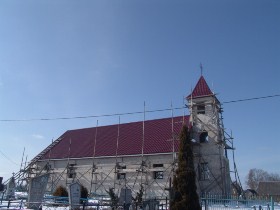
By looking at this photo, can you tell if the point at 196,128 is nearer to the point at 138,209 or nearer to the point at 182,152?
the point at 182,152

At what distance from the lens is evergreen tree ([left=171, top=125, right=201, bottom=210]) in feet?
66.8

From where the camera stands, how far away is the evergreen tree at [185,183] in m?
20.4

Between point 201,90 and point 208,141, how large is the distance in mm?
6062

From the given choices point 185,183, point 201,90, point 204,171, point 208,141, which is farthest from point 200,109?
point 185,183

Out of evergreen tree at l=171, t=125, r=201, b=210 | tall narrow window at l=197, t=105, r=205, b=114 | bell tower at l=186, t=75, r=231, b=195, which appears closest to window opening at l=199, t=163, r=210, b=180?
bell tower at l=186, t=75, r=231, b=195

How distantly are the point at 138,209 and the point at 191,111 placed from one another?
16.2 metres

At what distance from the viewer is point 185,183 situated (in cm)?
2134

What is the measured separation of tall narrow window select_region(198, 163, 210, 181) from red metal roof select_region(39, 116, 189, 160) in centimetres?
325

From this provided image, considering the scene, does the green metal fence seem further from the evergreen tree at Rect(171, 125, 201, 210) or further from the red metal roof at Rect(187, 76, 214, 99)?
the red metal roof at Rect(187, 76, 214, 99)

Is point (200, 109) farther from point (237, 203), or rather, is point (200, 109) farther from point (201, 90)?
point (237, 203)

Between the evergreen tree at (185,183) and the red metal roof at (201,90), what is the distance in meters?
11.6

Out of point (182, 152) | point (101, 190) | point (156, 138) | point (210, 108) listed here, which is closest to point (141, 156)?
point (156, 138)

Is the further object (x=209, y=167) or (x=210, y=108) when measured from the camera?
(x=210, y=108)

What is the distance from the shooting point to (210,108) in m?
33.5
